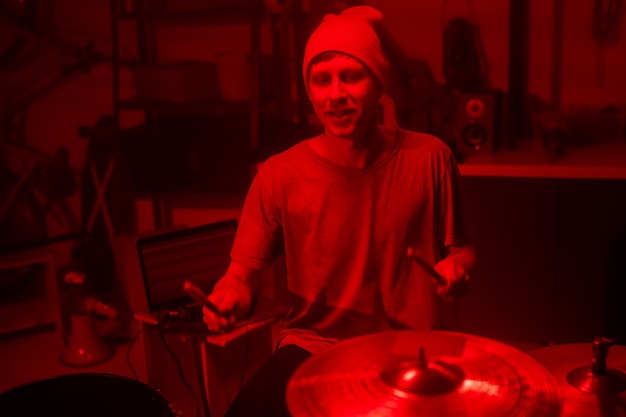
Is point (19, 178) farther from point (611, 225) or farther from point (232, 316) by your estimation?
point (611, 225)

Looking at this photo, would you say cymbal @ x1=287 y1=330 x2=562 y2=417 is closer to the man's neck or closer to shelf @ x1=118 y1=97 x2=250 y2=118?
the man's neck

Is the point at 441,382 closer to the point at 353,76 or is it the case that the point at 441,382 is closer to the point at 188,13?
the point at 353,76

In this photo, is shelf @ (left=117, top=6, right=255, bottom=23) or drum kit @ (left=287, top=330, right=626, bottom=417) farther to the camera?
shelf @ (left=117, top=6, right=255, bottom=23)

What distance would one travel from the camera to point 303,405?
956mm

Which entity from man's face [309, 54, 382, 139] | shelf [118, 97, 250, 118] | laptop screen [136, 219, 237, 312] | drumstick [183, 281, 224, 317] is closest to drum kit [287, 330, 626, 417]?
drumstick [183, 281, 224, 317]

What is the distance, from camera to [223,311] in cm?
137

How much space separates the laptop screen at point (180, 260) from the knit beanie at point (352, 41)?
0.93m

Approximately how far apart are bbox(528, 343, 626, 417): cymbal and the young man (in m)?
0.33

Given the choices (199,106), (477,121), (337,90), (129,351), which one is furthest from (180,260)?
(477,121)

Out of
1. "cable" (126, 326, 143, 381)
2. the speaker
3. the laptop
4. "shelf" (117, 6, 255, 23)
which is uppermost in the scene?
"shelf" (117, 6, 255, 23)

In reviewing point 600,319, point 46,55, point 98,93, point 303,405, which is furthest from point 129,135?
point 303,405

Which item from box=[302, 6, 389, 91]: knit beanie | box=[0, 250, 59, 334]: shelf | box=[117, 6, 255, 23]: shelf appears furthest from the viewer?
box=[0, 250, 59, 334]: shelf

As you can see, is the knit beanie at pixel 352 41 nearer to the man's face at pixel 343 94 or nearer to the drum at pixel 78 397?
the man's face at pixel 343 94

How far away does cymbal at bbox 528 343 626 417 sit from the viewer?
111 cm
